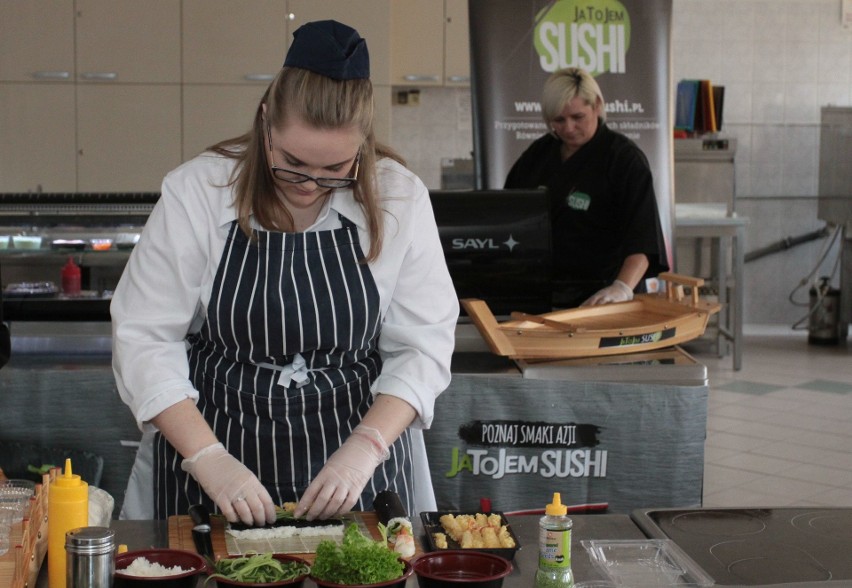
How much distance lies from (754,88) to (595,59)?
3475mm

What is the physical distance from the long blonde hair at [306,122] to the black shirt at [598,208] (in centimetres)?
161

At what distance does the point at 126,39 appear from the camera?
647 centimetres

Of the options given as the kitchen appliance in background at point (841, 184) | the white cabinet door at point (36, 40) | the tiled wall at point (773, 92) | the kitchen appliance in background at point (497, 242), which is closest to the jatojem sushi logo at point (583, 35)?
the kitchen appliance in background at point (497, 242)

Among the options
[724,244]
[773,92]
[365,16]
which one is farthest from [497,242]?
[773,92]

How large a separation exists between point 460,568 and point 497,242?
1.54 m

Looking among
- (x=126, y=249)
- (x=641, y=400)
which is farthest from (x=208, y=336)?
(x=126, y=249)

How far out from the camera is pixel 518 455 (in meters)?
2.61

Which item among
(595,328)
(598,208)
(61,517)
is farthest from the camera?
(598,208)

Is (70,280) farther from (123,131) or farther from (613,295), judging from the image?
(123,131)

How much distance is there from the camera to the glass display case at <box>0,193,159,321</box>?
3572 mm

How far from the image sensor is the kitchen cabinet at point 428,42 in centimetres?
693

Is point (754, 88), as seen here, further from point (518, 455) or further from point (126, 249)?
point (518, 455)

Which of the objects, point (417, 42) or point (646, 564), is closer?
point (646, 564)

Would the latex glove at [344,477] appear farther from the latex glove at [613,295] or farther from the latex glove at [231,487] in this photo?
the latex glove at [613,295]
